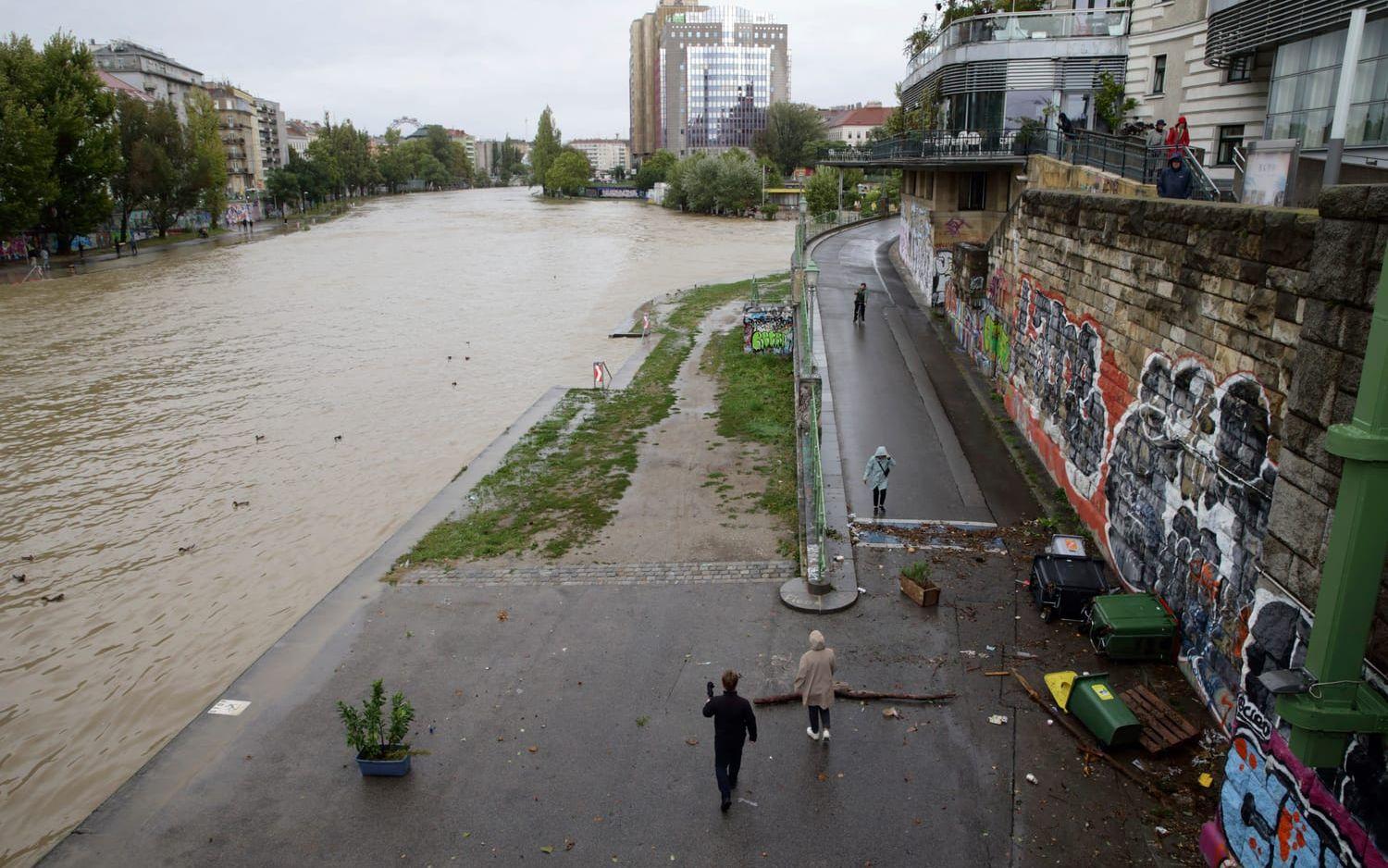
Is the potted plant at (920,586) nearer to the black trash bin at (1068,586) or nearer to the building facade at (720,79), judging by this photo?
the black trash bin at (1068,586)

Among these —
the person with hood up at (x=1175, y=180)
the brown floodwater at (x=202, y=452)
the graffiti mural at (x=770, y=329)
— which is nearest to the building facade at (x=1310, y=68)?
the person with hood up at (x=1175, y=180)

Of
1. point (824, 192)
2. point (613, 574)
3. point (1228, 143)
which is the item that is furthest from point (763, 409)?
point (824, 192)

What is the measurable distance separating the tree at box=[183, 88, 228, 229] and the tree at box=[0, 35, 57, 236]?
20470 millimetres

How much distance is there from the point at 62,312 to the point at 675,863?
153ft

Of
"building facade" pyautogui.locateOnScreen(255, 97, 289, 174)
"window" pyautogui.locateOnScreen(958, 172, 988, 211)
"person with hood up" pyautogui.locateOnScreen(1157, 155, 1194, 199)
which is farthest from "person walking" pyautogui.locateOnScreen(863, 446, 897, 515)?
"building facade" pyautogui.locateOnScreen(255, 97, 289, 174)

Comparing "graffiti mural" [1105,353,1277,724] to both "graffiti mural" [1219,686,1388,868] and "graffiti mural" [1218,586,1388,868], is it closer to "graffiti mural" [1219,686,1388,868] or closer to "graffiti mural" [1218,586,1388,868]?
"graffiti mural" [1218,586,1388,868]

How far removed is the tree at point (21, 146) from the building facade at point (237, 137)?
233 feet

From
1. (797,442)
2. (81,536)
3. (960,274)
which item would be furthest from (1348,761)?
(960,274)

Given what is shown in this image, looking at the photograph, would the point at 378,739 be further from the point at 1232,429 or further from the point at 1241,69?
the point at 1241,69

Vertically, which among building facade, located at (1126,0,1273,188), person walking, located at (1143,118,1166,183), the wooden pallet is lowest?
the wooden pallet

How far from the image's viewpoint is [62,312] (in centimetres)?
4212

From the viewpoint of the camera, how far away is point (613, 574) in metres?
A: 13.3

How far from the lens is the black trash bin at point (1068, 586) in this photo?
10.9 metres

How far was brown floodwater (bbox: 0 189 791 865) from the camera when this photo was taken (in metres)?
11.6
